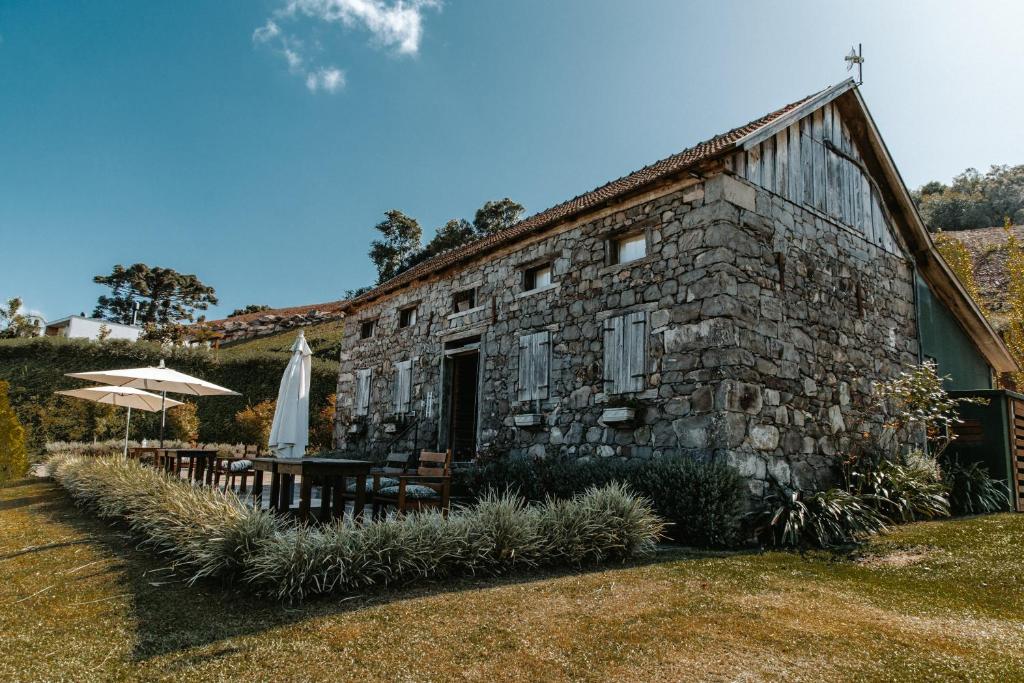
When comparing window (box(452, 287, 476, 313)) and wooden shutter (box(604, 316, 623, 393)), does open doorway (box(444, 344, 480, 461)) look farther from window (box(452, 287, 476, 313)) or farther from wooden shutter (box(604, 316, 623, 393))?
wooden shutter (box(604, 316, 623, 393))

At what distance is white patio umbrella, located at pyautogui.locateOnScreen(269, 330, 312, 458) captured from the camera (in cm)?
944

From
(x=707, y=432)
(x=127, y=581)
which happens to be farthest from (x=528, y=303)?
(x=127, y=581)

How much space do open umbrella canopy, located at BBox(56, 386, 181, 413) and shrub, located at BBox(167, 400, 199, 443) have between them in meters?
7.07

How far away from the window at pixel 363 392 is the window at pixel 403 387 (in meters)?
1.27

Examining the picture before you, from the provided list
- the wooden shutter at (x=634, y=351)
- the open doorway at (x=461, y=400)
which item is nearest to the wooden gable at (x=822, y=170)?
the wooden shutter at (x=634, y=351)

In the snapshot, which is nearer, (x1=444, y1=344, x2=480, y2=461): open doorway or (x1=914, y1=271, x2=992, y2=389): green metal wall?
(x1=914, y1=271, x2=992, y2=389): green metal wall

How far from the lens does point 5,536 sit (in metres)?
6.57

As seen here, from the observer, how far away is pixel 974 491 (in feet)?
31.3

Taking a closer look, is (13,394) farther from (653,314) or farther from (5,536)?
(653,314)

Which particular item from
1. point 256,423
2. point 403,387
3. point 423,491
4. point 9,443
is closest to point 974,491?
point 423,491

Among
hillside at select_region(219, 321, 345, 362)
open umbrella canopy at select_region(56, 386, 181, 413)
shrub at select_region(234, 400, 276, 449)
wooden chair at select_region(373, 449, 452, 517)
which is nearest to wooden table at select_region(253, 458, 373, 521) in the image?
wooden chair at select_region(373, 449, 452, 517)

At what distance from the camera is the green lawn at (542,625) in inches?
129

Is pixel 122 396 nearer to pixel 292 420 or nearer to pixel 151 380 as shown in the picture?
pixel 151 380

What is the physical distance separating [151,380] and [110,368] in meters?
14.2
